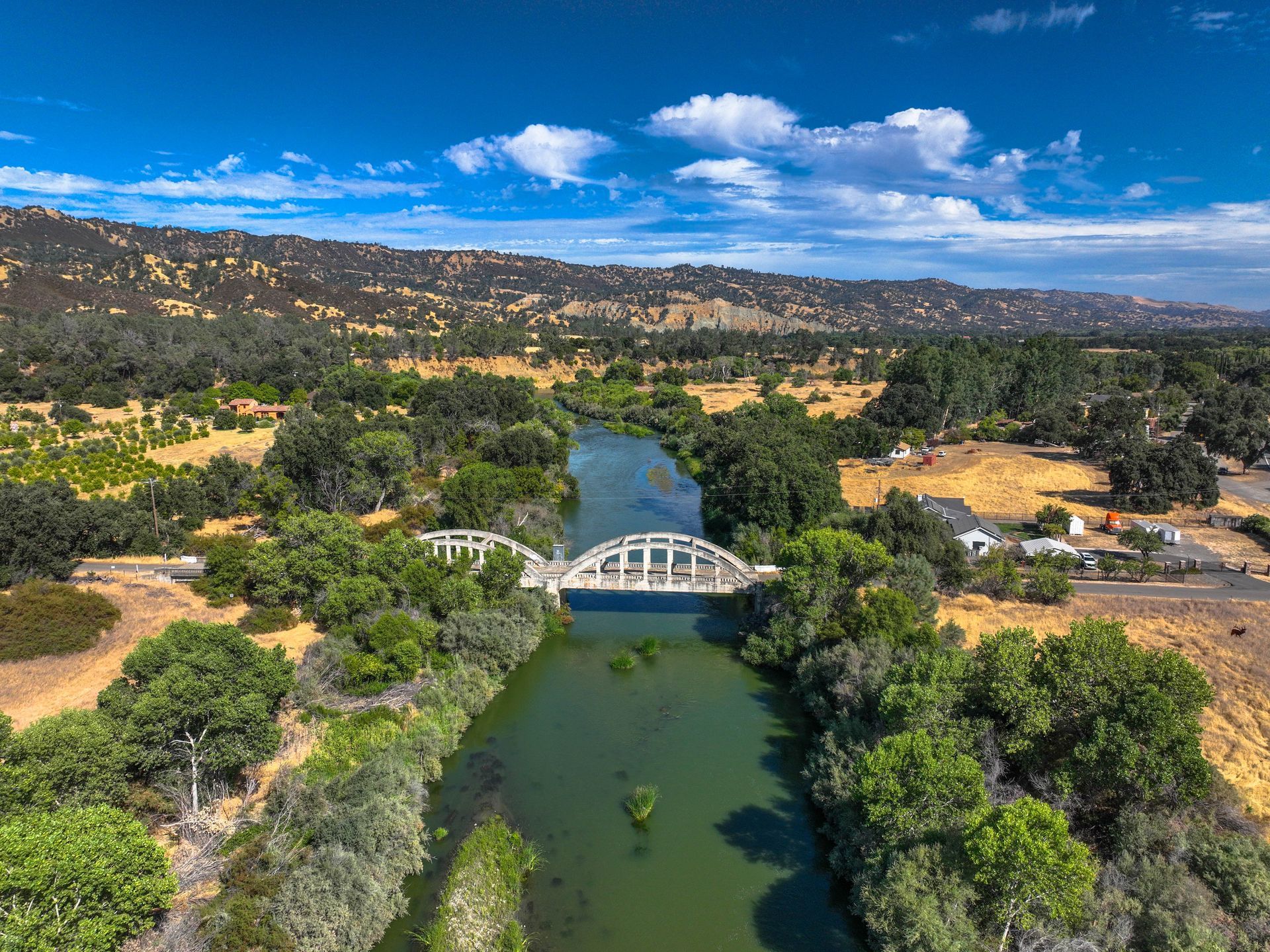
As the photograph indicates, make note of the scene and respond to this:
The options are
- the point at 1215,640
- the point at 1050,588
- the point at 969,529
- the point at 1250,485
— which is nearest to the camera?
the point at 1215,640

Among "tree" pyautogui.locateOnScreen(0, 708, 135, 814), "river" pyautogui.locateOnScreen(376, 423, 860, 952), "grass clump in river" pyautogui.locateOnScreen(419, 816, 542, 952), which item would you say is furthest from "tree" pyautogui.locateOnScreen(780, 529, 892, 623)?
"tree" pyautogui.locateOnScreen(0, 708, 135, 814)

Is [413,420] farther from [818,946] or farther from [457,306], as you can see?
[457,306]

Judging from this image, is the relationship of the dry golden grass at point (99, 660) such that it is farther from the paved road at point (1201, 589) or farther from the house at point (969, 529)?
the paved road at point (1201, 589)

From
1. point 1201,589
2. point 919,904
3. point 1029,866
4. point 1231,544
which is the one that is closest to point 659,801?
point 919,904

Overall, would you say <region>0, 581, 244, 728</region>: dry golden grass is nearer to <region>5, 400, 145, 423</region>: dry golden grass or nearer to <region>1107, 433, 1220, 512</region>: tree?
<region>5, 400, 145, 423</region>: dry golden grass

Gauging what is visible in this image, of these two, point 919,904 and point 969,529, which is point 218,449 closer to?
point 969,529
